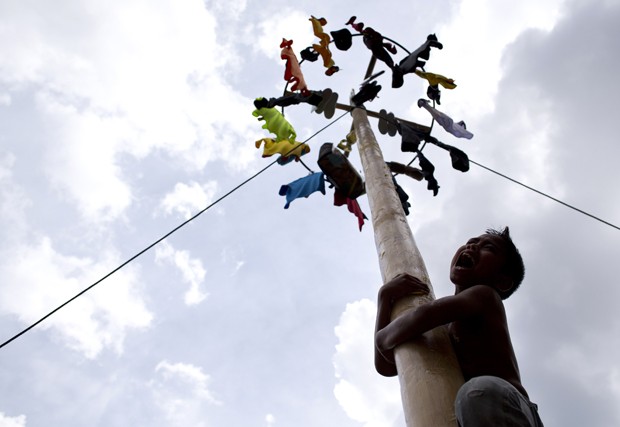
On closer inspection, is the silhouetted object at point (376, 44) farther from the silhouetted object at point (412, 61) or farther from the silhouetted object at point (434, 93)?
the silhouetted object at point (434, 93)

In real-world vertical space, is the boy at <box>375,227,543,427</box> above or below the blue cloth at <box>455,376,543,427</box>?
above

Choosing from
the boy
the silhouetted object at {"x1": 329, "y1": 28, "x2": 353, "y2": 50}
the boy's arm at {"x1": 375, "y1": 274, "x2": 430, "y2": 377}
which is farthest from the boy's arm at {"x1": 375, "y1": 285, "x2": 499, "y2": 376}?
the silhouetted object at {"x1": 329, "y1": 28, "x2": 353, "y2": 50}

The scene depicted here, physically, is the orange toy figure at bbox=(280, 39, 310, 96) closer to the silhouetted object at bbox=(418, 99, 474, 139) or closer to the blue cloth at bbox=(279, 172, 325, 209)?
the blue cloth at bbox=(279, 172, 325, 209)

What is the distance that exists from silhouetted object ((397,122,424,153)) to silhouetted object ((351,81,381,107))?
54cm

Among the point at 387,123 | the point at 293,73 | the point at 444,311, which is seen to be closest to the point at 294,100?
the point at 293,73

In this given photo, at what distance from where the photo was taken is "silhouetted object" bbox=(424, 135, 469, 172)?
5.97 m

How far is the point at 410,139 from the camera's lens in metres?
5.79

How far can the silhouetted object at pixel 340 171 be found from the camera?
16.4 feet

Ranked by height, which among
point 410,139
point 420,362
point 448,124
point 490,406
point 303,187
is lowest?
point 490,406

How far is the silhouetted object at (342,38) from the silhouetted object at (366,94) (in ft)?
1.90

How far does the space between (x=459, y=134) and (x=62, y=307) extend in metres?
5.11

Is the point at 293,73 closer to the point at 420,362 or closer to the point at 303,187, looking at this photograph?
the point at 303,187

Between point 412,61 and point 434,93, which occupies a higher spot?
point 434,93

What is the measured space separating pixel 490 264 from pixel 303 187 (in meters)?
3.79
